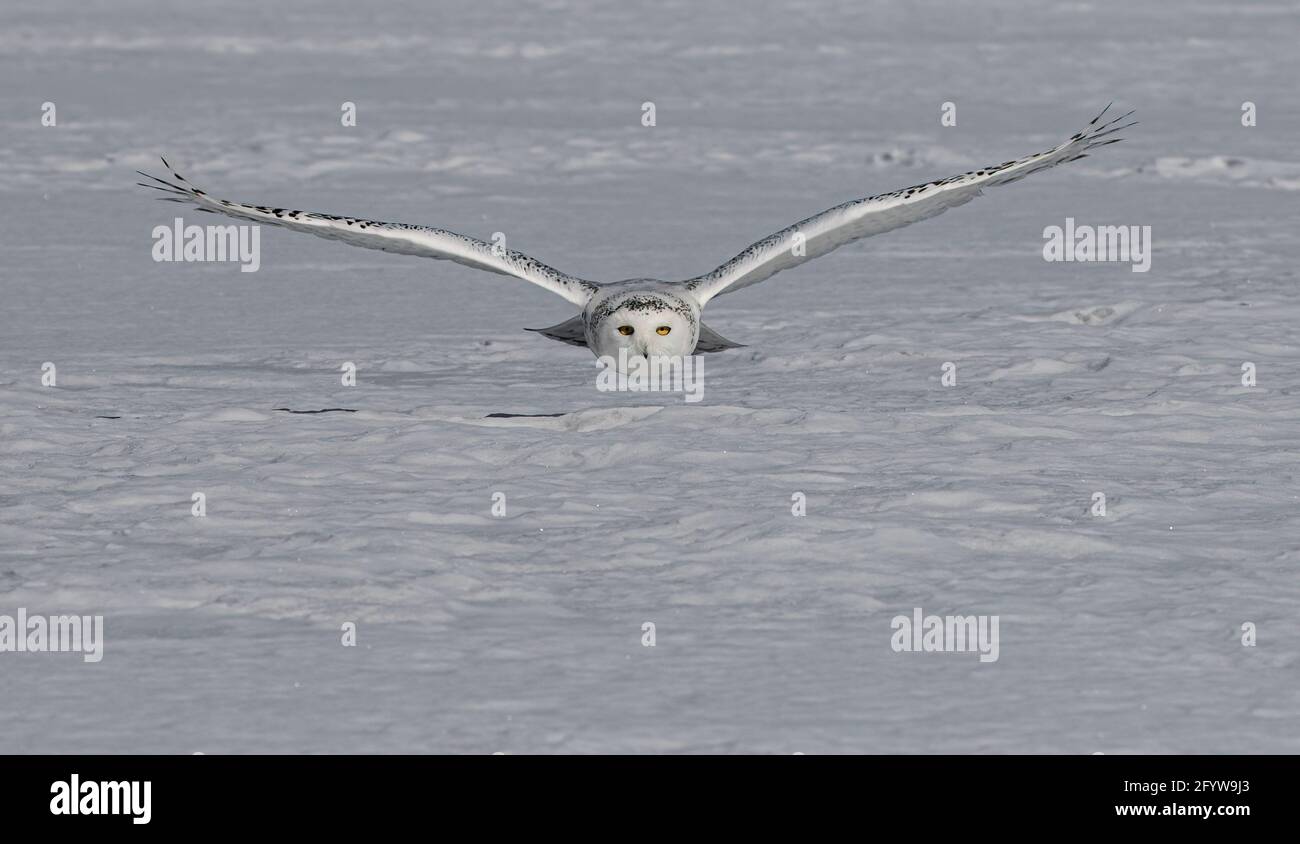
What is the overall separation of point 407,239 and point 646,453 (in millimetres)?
1980

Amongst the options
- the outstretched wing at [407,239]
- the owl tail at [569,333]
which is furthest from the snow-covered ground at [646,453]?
the outstretched wing at [407,239]

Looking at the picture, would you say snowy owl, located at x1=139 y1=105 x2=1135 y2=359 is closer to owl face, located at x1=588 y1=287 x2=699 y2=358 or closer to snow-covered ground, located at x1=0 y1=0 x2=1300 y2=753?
owl face, located at x1=588 y1=287 x2=699 y2=358

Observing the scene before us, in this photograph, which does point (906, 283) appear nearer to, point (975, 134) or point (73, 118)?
point (975, 134)

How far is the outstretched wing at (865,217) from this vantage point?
31.5ft

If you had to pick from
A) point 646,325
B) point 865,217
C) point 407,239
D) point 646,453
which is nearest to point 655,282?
point 646,325

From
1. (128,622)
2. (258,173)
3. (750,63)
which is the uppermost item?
(750,63)

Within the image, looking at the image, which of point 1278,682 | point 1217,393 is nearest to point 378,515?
point 1278,682

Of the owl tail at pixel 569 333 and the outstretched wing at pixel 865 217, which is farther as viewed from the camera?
the owl tail at pixel 569 333

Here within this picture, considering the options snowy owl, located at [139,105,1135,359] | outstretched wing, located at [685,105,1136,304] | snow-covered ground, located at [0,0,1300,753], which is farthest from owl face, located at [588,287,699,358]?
outstretched wing, located at [685,105,1136,304]

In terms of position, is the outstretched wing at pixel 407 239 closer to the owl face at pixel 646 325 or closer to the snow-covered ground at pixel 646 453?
the owl face at pixel 646 325

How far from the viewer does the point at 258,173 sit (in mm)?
17641

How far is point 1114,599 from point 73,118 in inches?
625

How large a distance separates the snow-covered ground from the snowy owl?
0.34 metres
